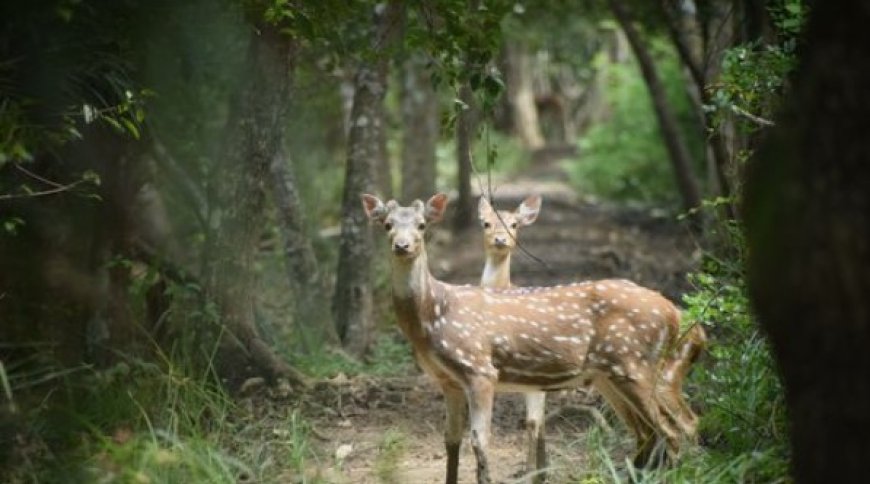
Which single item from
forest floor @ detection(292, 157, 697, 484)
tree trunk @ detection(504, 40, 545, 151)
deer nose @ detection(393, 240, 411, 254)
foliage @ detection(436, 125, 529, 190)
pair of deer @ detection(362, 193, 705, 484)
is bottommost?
forest floor @ detection(292, 157, 697, 484)

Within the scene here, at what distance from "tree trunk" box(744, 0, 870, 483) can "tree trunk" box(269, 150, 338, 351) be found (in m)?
7.40

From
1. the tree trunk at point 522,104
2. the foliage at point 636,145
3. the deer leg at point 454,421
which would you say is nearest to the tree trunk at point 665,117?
the foliage at point 636,145

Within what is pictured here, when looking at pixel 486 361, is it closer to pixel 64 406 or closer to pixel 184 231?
pixel 64 406

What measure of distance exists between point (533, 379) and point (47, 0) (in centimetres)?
356

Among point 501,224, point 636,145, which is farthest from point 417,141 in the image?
point 636,145

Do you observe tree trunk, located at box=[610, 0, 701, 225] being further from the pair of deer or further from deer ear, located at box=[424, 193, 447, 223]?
deer ear, located at box=[424, 193, 447, 223]

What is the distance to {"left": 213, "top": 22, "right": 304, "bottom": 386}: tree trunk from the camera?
9133 mm

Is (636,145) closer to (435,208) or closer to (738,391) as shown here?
(435,208)

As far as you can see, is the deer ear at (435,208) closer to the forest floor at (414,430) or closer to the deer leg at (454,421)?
the forest floor at (414,430)

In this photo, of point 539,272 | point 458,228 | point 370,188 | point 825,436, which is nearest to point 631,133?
point 458,228

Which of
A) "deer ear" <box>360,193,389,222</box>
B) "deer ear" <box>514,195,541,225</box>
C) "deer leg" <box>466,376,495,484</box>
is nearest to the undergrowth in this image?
"deer leg" <box>466,376,495,484</box>

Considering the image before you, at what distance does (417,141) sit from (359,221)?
623cm

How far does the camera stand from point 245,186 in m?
9.18

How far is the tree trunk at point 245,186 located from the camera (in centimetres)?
913
